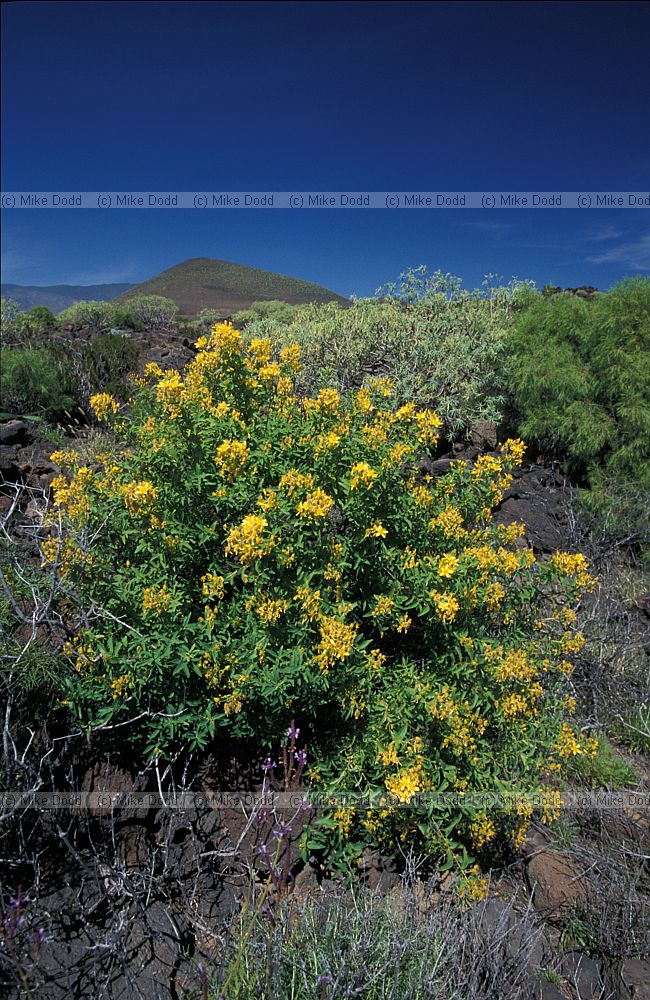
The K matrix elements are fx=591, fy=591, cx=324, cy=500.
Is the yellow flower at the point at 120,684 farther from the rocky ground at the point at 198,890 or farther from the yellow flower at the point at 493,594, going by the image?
the yellow flower at the point at 493,594

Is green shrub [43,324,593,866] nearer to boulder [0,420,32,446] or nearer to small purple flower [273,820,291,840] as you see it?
small purple flower [273,820,291,840]

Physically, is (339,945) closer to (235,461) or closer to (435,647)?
(435,647)

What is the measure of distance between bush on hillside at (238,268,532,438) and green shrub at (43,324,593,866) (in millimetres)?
4249

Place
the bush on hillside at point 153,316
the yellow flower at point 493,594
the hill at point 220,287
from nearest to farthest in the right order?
the yellow flower at point 493,594 → the bush on hillside at point 153,316 → the hill at point 220,287

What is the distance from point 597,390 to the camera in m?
6.99

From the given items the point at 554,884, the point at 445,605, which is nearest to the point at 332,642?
the point at 445,605

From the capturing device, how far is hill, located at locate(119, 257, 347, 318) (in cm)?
3412

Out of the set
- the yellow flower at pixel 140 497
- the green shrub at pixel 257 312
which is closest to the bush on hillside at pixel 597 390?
the yellow flower at pixel 140 497

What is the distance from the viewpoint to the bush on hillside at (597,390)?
6559mm

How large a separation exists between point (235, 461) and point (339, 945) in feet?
6.47

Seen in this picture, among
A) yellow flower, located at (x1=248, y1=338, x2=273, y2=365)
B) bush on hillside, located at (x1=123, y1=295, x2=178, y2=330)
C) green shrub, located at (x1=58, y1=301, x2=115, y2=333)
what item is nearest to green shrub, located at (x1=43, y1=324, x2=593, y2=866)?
yellow flower, located at (x1=248, y1=338, x2=273, y2=365)

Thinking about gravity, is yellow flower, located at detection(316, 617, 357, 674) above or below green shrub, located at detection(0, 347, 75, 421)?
below

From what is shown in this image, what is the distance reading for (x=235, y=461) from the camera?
283cm

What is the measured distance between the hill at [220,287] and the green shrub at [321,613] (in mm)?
29768
